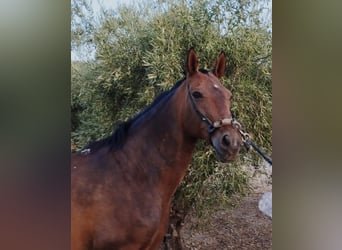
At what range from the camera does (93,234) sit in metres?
2.01

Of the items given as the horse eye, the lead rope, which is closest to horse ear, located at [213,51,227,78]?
the horse eye

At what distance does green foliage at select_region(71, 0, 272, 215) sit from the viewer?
6.70 ft

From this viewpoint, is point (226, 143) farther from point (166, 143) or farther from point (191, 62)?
point (191, 62)

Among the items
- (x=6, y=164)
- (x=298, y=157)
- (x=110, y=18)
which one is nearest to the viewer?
(x=6, y=164)

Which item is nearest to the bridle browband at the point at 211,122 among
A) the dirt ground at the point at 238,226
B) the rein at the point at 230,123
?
the rein at the point at 230,123

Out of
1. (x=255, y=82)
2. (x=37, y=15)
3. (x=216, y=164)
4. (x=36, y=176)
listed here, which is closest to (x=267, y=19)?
(x=255, y=82)

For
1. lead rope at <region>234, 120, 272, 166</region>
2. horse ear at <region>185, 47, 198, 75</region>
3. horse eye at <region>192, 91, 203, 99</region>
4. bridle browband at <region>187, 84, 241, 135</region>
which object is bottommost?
lead rope at <region>234, 120, 272, 166</region>

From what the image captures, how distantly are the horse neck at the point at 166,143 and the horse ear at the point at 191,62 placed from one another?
13 centimetres

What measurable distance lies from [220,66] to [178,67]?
0.64 feet

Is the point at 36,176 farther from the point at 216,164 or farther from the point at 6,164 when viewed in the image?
the point at 216,164

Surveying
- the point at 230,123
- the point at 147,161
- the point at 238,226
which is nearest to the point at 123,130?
the point at 147,161

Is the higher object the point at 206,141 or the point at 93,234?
the point at 206,141

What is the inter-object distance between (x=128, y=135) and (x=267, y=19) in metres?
0.85

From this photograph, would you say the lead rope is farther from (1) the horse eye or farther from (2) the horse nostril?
(1) the horse eye
